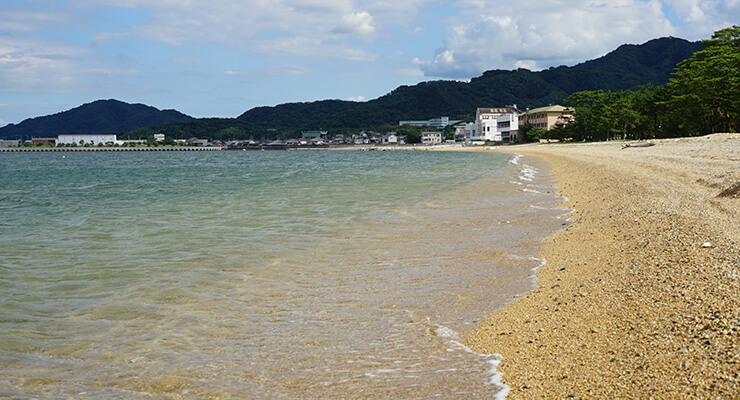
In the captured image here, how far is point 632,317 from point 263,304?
188 inches

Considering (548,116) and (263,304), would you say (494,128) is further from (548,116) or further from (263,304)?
(263,304)

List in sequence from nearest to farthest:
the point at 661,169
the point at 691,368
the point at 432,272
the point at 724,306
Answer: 1. the point at 691,368
2. the point at 724,306
3. the point at 432,272
4. the point at 661,169

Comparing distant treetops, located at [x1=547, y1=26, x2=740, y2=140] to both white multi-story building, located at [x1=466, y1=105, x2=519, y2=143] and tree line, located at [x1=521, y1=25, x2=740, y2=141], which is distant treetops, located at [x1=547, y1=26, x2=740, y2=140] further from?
white multi-story building, located at [x1=466, y1=105, x2=519, y2=143]

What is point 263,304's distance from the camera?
7.41 m

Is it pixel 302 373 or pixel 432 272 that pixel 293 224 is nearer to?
pixel 432 272

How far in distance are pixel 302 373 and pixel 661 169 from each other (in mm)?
23305

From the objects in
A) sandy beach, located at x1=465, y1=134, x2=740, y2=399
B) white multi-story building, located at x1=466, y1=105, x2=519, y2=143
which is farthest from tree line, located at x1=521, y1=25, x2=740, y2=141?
white multi-story building, located at x1=466, y1=105, x2=519, y2=143

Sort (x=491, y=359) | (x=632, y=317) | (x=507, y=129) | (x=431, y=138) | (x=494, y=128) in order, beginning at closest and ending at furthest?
(x=491, y=359)
(x=632, y=317)
(x=507, y=129)
(x=494, y=128)
(x=431, y=138)

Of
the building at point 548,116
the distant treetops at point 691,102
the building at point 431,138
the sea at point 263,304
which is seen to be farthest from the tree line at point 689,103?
the building at point 431,138

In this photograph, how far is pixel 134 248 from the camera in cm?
1172

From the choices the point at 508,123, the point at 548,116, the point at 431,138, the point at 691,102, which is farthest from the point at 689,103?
the point at 431,138

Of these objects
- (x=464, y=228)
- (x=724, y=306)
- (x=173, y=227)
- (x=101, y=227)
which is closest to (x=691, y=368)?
(x=724, y=306)

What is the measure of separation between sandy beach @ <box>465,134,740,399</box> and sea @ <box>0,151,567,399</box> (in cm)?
38

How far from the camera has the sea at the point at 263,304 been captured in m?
4.96
